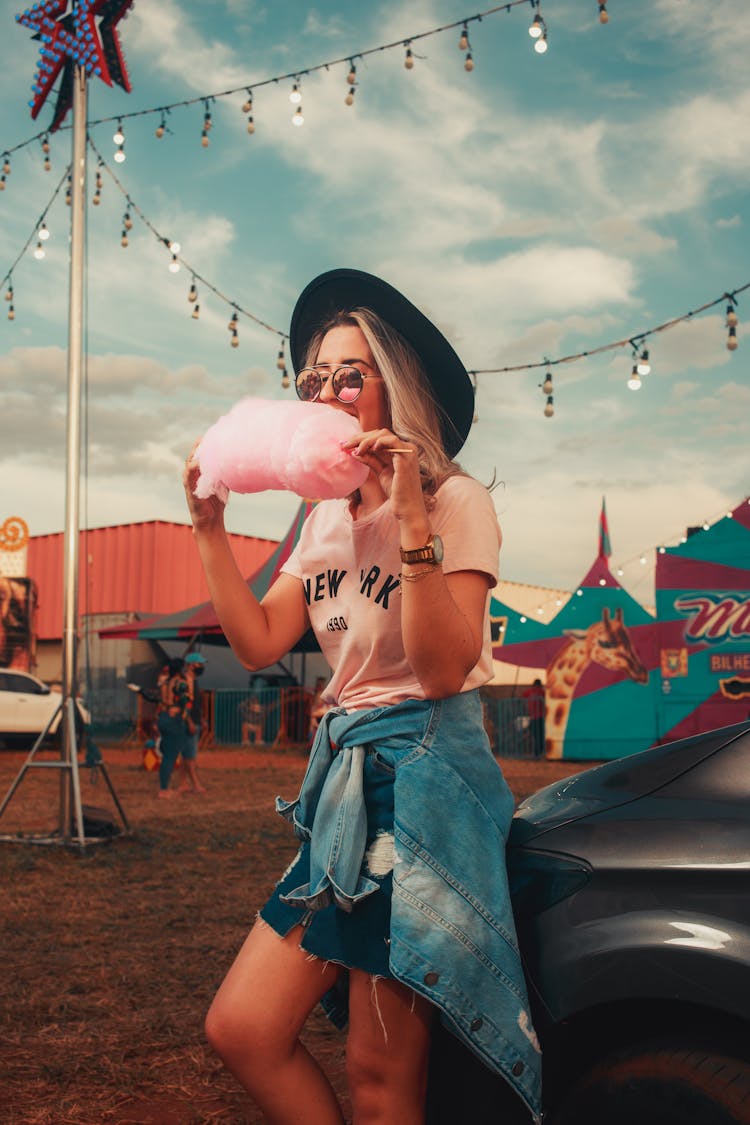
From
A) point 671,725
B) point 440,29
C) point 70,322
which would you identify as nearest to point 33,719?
point 671,725

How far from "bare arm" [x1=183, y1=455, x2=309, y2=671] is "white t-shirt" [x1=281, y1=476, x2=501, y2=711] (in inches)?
5.1

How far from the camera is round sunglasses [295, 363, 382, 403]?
6.80 feet

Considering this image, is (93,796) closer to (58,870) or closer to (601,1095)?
(58,870)

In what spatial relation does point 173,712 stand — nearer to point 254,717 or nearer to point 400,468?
point 400,468

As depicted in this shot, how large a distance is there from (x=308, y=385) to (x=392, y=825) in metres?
→ 0.94

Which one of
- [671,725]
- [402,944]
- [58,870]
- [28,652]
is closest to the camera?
[402,944]

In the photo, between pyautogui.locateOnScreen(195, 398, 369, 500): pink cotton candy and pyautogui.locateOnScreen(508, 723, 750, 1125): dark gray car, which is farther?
pyautogui.locateOnScreen(195, 398, 369, 500): pink cotton candy

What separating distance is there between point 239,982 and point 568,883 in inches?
24.6

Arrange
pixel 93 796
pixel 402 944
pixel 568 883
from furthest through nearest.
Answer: pixel 93 796 < pixel 568 883 < pixel 402 944

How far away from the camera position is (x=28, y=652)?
2539 centimetres

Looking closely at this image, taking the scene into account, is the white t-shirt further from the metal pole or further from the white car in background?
the white car in background

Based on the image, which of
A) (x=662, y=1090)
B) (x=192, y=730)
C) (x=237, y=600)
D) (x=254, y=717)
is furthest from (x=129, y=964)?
(x=254, y=717)

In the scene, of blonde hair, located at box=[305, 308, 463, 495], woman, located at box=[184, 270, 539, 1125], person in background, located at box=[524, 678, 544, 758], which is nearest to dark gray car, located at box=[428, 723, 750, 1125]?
woman, located at box=[184, 270, 539, 1125]

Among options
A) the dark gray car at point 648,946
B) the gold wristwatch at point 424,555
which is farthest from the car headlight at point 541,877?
the gold wristwatch at point 424,555
